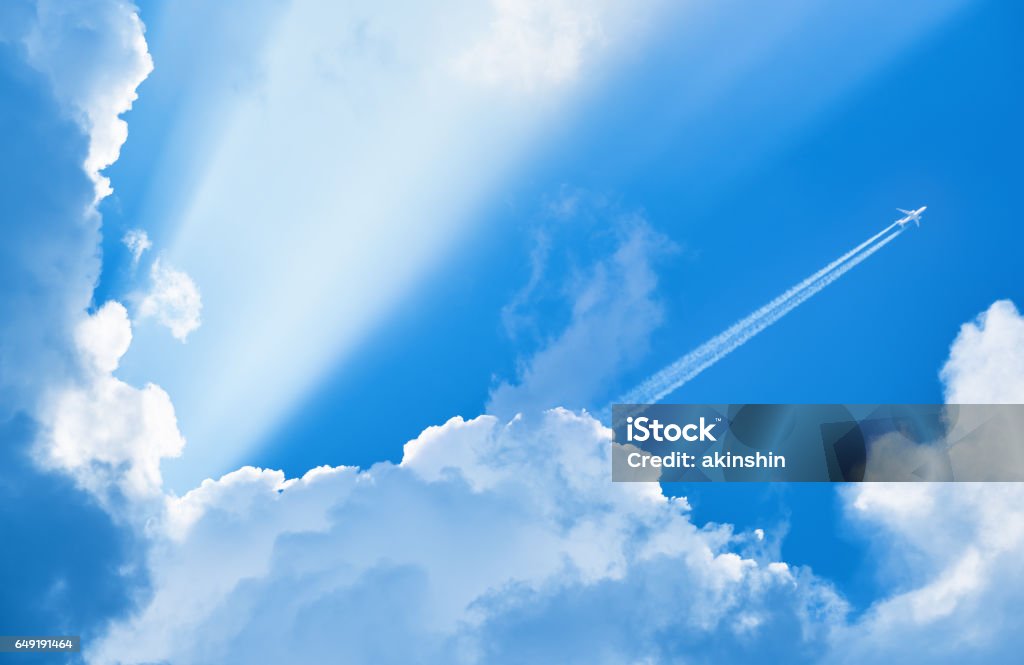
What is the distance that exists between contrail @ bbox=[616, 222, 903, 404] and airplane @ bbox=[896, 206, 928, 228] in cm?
30

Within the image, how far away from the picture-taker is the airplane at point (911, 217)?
1373 inches

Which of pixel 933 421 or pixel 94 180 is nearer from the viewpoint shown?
pixel 933 421

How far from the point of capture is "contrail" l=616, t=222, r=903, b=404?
113 ft

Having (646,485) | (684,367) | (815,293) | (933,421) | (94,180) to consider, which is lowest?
(646,485)

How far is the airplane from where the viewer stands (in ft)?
114

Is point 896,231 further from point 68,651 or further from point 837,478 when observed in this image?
point 68,651

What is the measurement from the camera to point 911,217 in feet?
115

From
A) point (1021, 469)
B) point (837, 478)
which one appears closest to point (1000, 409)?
point (1021, 469)

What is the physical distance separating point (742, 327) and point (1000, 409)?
11.2 metres

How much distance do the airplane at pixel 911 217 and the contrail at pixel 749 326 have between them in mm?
301

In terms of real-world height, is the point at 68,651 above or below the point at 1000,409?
below

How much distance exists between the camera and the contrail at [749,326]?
34500mm

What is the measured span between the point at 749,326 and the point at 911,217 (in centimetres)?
882

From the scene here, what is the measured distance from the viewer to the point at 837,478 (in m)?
33.5
